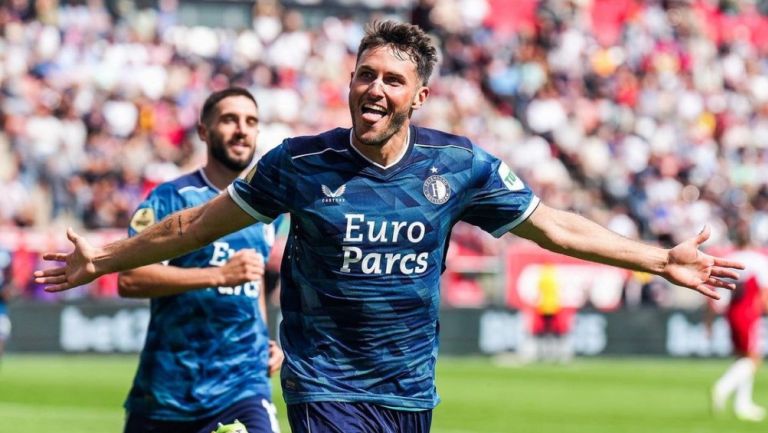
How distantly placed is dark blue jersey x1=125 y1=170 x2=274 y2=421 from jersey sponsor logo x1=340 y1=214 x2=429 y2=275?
1944 mm

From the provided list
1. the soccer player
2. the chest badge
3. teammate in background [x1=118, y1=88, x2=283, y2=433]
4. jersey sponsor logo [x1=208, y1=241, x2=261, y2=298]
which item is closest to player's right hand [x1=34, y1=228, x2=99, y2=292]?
the soccer player

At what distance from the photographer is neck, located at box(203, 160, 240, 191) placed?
28.6 ft

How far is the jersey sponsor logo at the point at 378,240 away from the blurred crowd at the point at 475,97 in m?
18.8

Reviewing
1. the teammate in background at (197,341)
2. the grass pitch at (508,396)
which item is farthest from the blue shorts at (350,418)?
the grass pitch at (508,396)

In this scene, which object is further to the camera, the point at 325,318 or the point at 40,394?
the point at 40,394

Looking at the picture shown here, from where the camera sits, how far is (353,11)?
34.4 m

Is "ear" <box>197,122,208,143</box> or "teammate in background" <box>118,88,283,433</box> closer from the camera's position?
"teammate in background" <box>118,88,283,433</box>

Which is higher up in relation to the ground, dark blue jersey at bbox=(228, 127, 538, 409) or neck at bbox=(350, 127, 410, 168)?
neck at bbox=(350, 127, 410, 168)

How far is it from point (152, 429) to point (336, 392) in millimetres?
2201

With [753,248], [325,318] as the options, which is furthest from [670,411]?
[325,318]

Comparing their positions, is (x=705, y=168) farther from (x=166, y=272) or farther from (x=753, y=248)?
(x=166, y=272)

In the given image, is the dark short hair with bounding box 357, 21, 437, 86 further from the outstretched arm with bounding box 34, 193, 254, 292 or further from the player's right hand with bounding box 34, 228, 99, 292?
the player's right hand with bounding box 34, 228, 99, 292

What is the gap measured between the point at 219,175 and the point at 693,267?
304 centimetres

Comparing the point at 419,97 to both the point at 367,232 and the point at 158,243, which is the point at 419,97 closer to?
the point at 367,232
